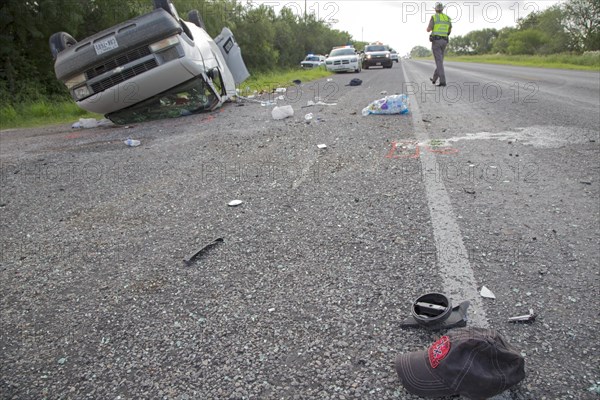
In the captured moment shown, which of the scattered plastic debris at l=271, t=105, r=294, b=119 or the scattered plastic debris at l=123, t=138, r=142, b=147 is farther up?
the scattered plastic debris at l=271, t=105, r=294, b=119

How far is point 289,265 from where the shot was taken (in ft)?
7.40

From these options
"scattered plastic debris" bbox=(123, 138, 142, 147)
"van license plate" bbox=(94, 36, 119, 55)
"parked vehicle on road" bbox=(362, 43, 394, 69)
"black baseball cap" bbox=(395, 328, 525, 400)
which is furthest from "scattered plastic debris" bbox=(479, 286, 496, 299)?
"parked vehicle on road" bbox=(362, 43, 394, 69)

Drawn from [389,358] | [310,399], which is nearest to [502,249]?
[389,358]

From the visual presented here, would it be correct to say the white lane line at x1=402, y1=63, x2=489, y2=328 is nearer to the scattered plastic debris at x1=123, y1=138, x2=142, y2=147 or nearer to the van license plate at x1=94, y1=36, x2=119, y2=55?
the scattered plastic debris at x1=123, y1=138, x2=142, y2=147

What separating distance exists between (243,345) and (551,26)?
68.2 m

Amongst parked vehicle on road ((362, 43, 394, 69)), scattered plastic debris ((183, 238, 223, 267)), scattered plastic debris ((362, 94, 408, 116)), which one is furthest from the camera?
parked vehicle on road ((362, 43, 394, 69))

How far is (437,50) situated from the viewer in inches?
415

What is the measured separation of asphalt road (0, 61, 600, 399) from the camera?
1568 millimetres

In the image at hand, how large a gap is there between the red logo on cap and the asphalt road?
18 centimetres

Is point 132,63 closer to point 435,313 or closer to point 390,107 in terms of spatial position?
point 390,107

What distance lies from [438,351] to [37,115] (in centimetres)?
1157

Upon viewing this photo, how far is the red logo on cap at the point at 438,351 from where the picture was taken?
4.52 feet

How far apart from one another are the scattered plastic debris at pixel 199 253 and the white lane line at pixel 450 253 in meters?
1.35

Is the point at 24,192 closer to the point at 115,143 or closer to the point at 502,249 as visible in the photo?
the point at 115,143
